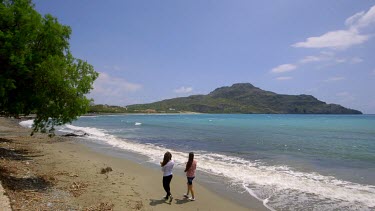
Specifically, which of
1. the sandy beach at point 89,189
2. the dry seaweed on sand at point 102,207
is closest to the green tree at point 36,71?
the sandy beach at point 89,189

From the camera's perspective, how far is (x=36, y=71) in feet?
47.9

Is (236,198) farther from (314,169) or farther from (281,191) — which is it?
(314,169)

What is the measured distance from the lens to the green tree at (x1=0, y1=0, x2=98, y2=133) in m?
13.7

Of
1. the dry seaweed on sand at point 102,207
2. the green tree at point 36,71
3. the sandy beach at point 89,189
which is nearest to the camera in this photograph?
the dry seaweed on sand at point 102,207

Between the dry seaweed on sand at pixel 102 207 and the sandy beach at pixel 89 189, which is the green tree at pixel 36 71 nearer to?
the sandy beach at pixel 89 189

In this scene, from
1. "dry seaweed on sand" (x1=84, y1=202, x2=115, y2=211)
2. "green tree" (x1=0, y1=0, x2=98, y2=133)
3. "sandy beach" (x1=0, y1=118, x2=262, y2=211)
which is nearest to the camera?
"dry seaweed on sand" (x1=84, y1=202, x2=115, y2=211)

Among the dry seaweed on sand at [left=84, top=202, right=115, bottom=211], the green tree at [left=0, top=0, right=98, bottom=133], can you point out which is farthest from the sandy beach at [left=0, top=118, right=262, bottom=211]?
the green tree at [left=0, top=0, right=98, bottom=133]

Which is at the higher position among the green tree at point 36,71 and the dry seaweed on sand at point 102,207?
the green tree at point 36,71

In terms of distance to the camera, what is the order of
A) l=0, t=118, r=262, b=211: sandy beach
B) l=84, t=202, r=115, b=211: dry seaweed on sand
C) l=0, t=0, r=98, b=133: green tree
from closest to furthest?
l=84, t=202, r=115, b=211: dry seaweed on sand → l=0, t=118, r=262, b=211: sandy beach → l=0, t=0, r=98, b=133: green tree

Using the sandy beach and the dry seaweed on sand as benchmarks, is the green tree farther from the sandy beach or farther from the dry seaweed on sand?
the dry seaweed on sand

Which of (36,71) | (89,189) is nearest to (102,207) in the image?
(89,189)

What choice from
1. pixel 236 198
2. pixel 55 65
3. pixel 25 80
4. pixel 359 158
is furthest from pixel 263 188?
pixel 359 158

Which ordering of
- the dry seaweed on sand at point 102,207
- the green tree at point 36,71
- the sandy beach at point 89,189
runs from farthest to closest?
the green tree at point 36,71 < the sandy beach at point 89,189 < the dry seaweed on sand at point 102,207

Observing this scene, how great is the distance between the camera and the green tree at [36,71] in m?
13.7
